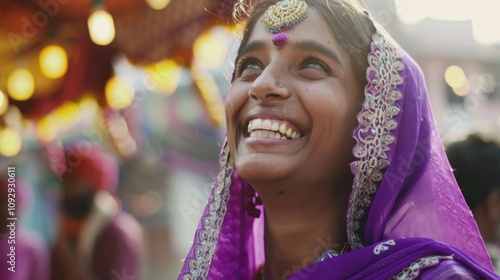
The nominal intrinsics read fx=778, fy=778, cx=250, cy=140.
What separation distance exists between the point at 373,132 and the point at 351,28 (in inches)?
13.9

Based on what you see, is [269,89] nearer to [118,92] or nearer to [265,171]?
[265,171]

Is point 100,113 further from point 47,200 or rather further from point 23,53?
point 47,200

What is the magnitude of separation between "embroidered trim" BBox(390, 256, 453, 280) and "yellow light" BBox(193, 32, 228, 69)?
8.37ft

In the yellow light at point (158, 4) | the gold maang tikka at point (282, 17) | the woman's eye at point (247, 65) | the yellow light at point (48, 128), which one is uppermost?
the yellow light at point (158, 4)

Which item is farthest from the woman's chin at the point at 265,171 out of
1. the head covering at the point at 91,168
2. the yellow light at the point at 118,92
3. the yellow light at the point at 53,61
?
the head covering at the point at 91,168

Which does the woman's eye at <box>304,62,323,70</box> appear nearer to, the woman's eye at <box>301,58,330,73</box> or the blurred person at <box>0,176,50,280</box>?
the woman's eye at <box>301,58,330,73</box>

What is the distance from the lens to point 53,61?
5.29 m

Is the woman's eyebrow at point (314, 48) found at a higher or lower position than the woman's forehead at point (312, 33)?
lower

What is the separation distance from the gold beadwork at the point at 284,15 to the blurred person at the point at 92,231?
127 inches

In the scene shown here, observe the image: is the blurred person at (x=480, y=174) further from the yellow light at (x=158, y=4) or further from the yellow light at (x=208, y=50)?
the yellow light at (x=158, y=4)

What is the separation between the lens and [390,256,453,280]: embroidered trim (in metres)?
2.05

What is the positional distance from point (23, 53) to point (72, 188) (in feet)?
3.97

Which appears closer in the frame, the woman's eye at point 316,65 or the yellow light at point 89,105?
the woman's eye at point 316,65

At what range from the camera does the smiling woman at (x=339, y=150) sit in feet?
7.27
